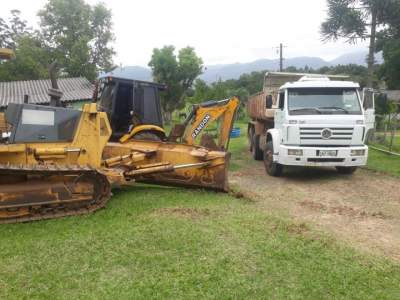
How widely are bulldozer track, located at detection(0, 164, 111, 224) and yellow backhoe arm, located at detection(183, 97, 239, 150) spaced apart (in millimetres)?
3327

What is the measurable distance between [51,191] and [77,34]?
3211 centimetres

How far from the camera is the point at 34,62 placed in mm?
33156

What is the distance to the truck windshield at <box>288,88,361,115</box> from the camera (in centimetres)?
989

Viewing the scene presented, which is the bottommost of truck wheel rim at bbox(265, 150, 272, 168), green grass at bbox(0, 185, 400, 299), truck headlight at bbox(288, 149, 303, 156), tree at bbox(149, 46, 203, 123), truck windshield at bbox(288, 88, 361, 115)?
green grass at bbox(0, 185, 400, 299)

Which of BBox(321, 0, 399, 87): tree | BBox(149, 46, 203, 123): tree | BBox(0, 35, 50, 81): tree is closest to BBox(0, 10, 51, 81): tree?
BBox(0, 35, 50, 81): tree

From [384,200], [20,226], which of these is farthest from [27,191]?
[384,200]

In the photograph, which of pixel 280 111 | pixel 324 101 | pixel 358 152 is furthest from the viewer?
pixel 280 111

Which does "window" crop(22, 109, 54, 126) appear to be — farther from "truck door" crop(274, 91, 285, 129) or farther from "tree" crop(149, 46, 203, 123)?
"tree" crop(149, 46, 203, 123)

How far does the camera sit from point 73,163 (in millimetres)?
6961

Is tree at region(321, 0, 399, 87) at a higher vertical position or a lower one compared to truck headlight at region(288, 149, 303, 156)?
higher

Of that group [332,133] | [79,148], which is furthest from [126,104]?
[332,133]

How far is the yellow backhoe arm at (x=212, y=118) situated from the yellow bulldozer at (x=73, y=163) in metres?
1.31

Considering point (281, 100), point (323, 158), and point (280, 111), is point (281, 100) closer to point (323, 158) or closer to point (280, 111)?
point (280, 111)

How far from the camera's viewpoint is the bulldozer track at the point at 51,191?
592cm
